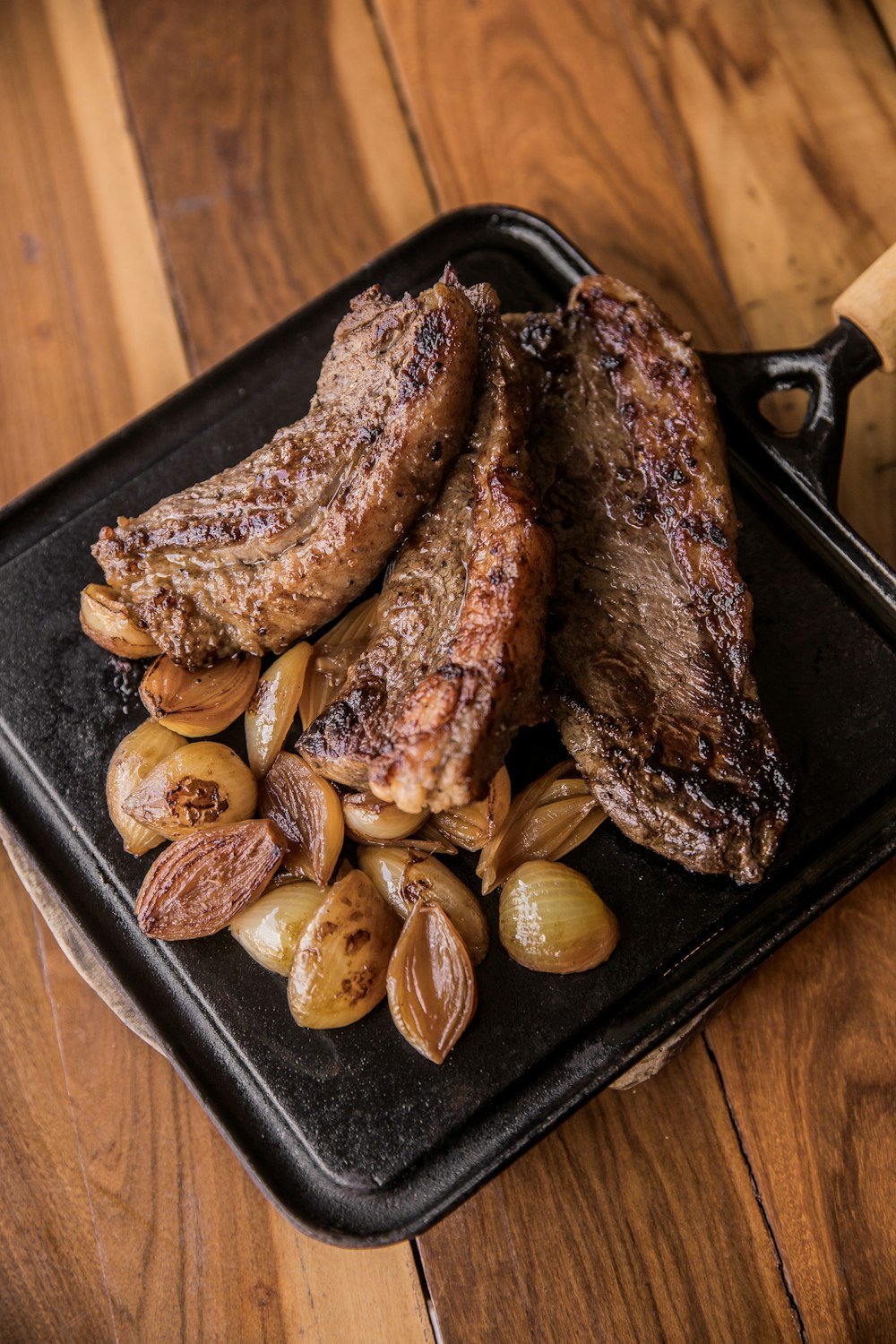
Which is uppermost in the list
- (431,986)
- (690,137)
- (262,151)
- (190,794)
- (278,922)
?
(262,151)

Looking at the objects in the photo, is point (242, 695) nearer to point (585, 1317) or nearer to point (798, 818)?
point (798, 818)

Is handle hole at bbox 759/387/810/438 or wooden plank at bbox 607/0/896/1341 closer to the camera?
wooden plank at bbox 607/0/896/1341

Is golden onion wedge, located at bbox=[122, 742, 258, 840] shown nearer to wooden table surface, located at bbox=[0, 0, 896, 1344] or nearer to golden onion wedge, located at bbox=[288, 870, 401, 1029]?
golden onion wedge, located at bbox=[288, 870, 401, 1029]

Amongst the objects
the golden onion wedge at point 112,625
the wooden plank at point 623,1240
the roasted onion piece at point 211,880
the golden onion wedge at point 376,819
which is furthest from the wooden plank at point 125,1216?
the golden onion wedge at point 376,819

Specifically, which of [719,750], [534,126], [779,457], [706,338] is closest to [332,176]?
[534,126]

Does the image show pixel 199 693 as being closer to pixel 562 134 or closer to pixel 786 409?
pixel 786 409

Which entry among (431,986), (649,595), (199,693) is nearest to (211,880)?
(199,693)

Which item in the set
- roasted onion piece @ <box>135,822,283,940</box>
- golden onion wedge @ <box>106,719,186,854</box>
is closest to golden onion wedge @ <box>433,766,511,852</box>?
roasted onion piece @ <box>135,822,283,940</box>
